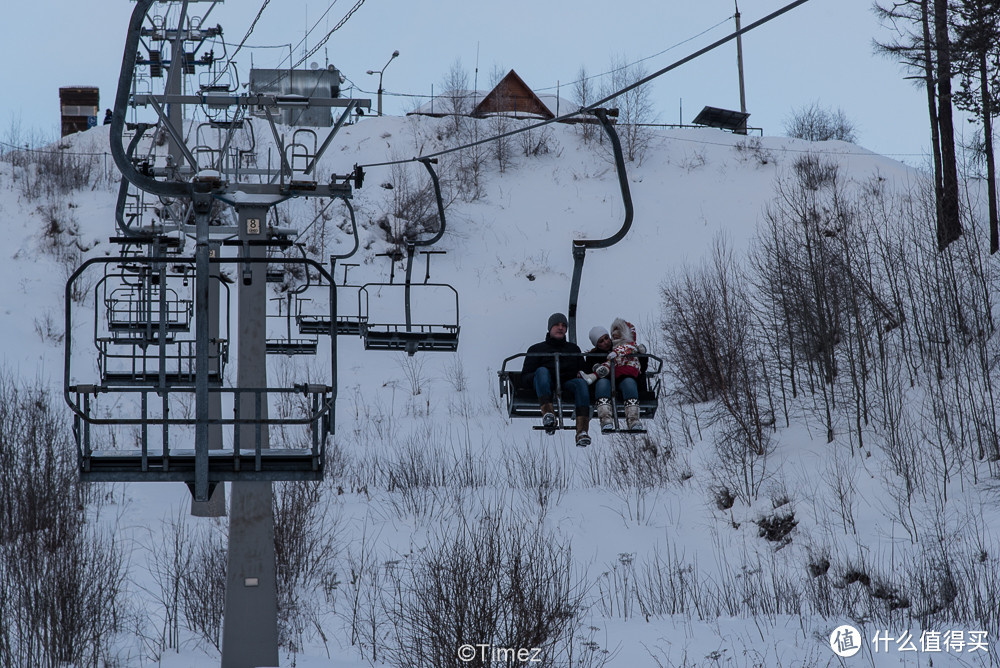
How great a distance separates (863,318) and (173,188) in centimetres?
1931

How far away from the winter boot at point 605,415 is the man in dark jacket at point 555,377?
0.40ft

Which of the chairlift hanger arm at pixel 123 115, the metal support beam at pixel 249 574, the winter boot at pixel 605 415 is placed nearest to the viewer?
the chairlift hanger arm at pixel 123 115

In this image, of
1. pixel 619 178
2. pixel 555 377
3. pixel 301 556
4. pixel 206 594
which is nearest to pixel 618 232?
pixel 619 178

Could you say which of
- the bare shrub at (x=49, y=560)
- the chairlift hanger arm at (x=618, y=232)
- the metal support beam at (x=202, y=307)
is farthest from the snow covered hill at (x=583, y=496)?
the metal support beam at (x=202, y=307)

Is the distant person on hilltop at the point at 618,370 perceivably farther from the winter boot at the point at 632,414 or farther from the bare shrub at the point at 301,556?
the bare shrub at the point at 301,556

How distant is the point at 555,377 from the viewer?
9.58 metres

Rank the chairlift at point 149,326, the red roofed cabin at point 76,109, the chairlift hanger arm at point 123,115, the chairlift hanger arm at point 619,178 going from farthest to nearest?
the red roofed cabin at point 76,109, the chairlift at point 149,326, the chairlift hanger arm at point 619,178, the chairlift hanger arm at point 123,115

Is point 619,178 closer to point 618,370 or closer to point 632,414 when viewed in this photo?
point 618,370

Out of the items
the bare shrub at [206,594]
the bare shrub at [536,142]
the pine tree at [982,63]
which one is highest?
the bare shrub at [536,142]

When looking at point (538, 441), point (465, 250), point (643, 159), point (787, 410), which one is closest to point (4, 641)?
point (538, 441)

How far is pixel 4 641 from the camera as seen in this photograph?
42.8 ft

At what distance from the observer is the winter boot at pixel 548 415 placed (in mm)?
9008

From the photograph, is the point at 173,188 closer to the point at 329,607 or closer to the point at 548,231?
the point at 329,607

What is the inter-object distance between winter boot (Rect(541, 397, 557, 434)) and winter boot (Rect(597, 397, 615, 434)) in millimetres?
433
